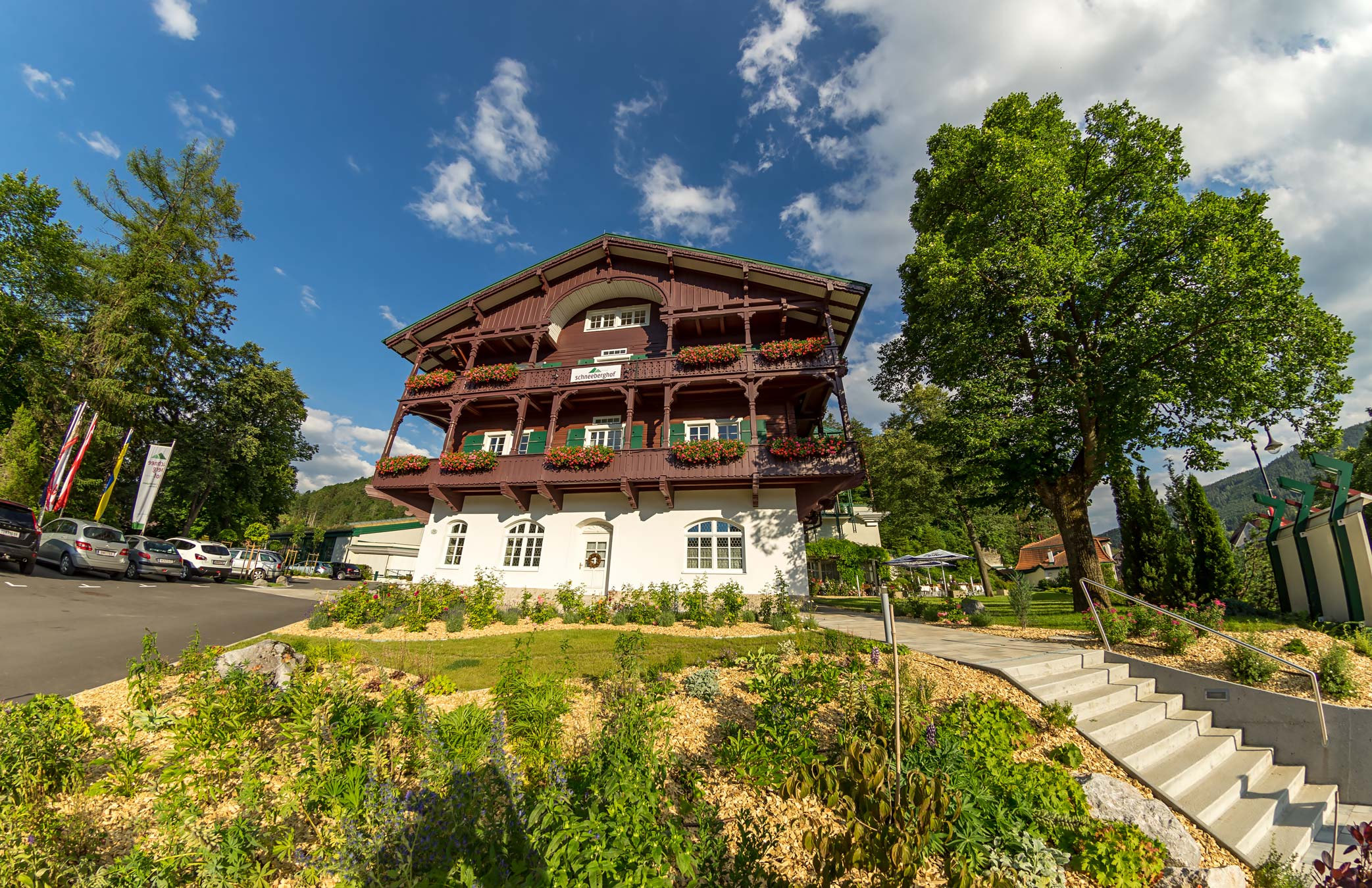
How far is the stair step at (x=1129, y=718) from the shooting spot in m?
6.02

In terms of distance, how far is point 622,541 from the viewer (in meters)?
17.6

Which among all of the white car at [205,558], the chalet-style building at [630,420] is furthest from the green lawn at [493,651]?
the white car at [205,558]

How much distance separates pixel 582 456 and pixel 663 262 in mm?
9288

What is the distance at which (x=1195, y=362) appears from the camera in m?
12.3

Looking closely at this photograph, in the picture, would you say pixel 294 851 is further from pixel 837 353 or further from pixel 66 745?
pixel 837 353

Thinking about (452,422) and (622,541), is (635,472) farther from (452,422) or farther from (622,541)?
(452,422)

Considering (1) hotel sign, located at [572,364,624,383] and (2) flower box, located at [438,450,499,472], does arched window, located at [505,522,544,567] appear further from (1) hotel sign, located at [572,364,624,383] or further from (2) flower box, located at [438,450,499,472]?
(1) hotel sign, located at [572,364,624,383]

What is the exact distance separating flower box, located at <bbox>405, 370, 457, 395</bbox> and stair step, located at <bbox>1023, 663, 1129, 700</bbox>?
21596 mm

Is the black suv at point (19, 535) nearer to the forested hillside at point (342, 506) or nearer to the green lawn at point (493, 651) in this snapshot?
the green lawn at point (493, 651)

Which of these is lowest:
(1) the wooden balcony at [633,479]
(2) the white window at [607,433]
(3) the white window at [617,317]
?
(1) the wooden balcony at [633,479]

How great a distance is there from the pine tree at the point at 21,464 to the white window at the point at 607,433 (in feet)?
79.4

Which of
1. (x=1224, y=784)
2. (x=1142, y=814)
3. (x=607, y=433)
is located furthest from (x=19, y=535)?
(x=1224, y=784)

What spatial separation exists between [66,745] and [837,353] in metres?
18.0

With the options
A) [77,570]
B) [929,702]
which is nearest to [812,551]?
[929,702]
